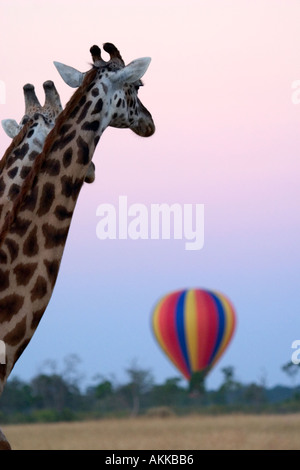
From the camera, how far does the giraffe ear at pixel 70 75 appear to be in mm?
9977

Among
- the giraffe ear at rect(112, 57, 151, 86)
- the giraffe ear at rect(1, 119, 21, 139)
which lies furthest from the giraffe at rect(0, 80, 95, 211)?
the giraffe ear at rect(112, 57, 151, 86)

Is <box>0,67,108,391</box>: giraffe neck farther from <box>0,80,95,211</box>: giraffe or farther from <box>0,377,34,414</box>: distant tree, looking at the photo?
<box>0,377,34,414</box>: distant tree

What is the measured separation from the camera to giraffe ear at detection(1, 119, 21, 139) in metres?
12.6

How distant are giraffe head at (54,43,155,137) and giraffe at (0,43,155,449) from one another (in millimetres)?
17

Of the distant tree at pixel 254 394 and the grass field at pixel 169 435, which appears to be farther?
the distant tree at pixel 254 394

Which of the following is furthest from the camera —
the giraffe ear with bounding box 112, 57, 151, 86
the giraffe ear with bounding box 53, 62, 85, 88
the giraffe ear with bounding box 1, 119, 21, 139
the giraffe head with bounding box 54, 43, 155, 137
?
the giraffe ear with bounding box 1, 119, 21, 139

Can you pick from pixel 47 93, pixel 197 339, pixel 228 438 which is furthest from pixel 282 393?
pixel 47 93

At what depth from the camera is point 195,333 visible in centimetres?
Answer: 3828

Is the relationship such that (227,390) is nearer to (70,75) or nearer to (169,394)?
(169,394)

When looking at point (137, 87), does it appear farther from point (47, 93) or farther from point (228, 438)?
point (228, 438)

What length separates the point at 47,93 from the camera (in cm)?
1208

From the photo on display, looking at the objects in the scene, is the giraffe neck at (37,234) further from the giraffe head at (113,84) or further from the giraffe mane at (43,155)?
the giraffe head at (113,84)

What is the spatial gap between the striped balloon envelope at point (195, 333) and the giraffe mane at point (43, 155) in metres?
28.8

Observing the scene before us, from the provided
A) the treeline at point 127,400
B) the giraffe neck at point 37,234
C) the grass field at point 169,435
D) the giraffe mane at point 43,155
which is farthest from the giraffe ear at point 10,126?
the treeline at point 127,400
